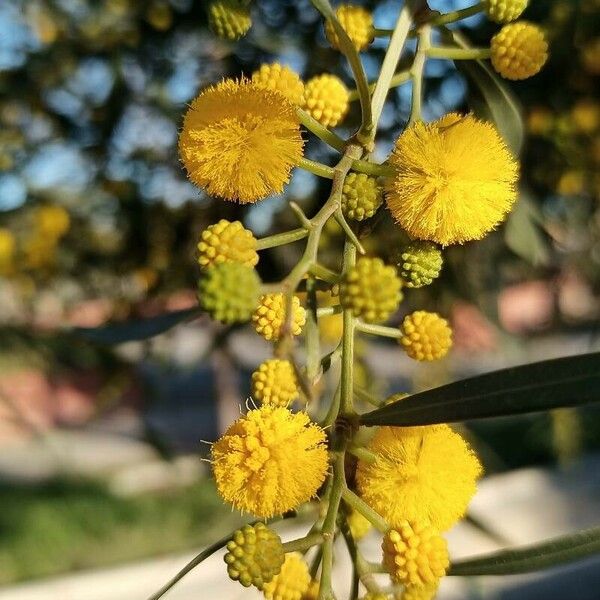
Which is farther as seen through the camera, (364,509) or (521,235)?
(521,235)

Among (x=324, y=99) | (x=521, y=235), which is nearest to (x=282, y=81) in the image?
(x=324, y=99)

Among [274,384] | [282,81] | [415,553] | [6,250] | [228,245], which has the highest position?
[282,81]

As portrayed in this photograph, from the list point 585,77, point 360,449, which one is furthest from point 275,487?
point 585,77

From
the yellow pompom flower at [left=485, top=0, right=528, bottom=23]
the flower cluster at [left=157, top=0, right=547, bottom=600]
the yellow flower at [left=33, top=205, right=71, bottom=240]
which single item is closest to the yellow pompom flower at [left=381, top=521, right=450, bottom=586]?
the flower cluster at [left=157, top=0, right=547, bottom=600]

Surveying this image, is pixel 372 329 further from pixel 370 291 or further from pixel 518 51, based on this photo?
pixel 518 51

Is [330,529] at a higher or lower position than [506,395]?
lower

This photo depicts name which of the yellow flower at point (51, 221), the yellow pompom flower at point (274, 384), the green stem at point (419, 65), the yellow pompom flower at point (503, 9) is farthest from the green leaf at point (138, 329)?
the yellow flower at point (51, 221)

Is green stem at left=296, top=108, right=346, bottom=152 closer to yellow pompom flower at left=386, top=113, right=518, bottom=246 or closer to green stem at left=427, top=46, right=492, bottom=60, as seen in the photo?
yellow pompom flower at left=386, top=113, right=518, bottom=246

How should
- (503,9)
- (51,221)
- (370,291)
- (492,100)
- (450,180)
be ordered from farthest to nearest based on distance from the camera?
(51,221) → (492,100) → (503,9) → (450,180) → (370,291)
